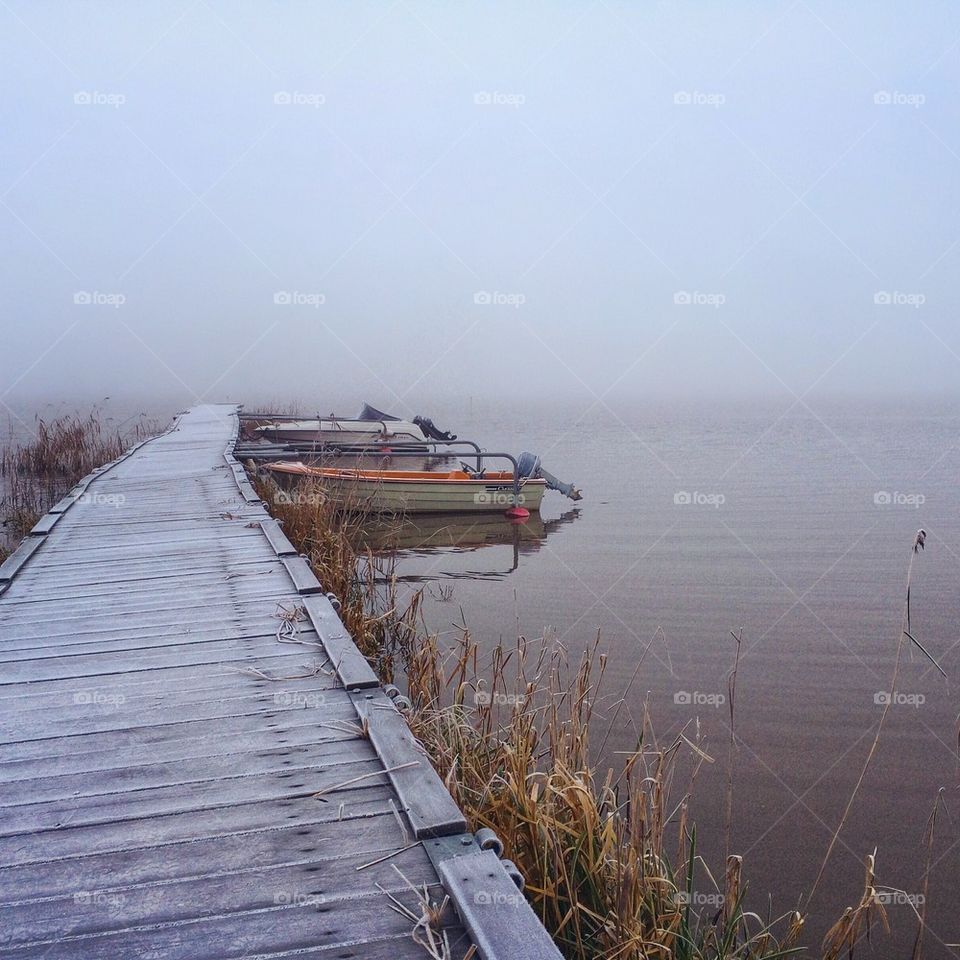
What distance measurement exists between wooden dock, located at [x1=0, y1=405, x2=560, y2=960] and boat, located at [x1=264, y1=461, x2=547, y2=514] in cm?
842

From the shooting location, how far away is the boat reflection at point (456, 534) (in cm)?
1206

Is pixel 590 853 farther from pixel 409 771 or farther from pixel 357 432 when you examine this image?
pixel 357 432

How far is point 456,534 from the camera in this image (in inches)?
526

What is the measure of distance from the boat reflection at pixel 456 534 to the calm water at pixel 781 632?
138 mm

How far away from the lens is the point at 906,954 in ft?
10.7

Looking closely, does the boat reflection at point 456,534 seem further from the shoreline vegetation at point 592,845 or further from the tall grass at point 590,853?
the tall grass at point 590,853

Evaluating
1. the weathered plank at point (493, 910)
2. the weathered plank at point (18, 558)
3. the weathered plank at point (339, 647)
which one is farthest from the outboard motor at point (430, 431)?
the weathered plank at point (493, 910)

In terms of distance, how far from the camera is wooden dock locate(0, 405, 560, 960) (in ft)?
5.71

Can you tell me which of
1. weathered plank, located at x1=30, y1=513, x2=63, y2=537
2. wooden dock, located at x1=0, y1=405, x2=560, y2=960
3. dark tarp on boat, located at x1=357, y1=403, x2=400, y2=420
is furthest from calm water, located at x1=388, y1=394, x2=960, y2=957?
dark tarp on boat, located at x1=357, y1=403, x2=400, y2=420

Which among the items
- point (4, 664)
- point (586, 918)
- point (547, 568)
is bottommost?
point (547, 568)

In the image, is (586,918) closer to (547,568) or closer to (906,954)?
(906,954)

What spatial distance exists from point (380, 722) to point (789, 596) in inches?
295

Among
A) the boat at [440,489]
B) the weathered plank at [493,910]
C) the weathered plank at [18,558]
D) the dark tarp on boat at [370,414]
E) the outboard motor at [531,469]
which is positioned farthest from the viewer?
the dark tarp on boat at [370,414]

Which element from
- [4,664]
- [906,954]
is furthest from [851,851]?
[4,664]
